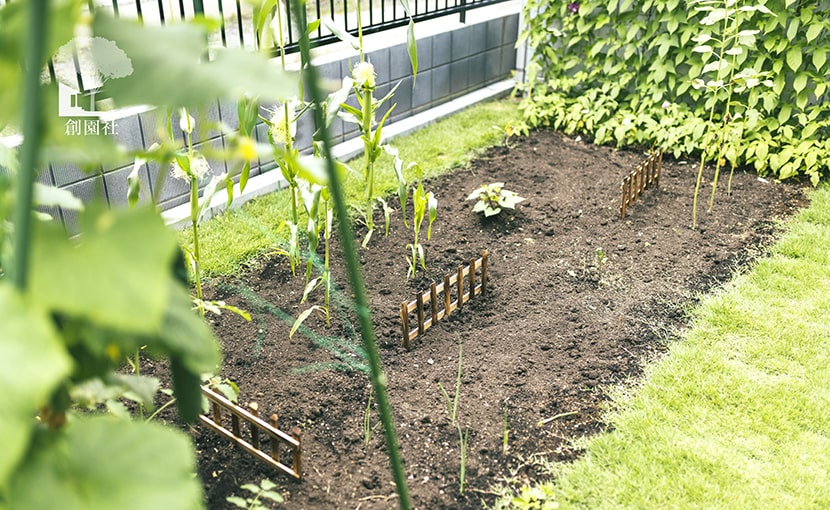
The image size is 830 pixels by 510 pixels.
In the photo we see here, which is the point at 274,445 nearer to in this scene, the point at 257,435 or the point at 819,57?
the point at 257,435

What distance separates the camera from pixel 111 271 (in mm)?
485

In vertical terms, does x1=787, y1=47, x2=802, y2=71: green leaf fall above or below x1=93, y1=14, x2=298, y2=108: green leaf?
below

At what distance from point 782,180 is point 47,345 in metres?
4.28

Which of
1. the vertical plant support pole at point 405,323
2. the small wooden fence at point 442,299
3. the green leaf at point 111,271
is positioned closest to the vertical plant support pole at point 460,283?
the small wooden fence at point 442,299

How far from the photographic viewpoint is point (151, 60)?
521 millimetres

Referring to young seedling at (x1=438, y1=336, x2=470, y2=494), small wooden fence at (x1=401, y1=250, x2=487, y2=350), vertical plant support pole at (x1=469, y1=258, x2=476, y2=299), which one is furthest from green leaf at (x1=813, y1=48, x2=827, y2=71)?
young seedling at (x1=438, y1=336, x2=470, y2=494)

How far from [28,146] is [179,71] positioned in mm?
118

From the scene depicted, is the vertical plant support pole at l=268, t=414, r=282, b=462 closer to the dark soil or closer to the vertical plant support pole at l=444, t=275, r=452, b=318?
the dark soil

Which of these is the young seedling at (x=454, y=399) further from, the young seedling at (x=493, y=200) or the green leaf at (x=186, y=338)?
the green leaf at (x=186, y=338)

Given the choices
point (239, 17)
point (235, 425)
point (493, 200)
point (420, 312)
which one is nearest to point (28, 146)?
point (235, 425)

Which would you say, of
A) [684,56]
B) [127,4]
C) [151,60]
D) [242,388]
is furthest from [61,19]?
[127,4]

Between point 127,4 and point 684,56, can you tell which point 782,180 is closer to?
point 684,56

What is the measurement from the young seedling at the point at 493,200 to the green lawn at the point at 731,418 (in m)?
1.01

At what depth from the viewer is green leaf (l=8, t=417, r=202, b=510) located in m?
0.52
